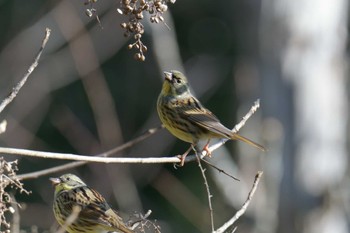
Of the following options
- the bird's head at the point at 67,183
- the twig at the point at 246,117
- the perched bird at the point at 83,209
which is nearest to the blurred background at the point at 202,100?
the bird's head at the point at 67,183

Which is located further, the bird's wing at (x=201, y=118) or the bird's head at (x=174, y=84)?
the bird's head at (x=174, y=84)

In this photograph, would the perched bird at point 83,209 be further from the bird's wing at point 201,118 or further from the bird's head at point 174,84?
the bird's head at point 174,84

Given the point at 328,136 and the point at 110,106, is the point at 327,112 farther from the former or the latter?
the point at 110,106

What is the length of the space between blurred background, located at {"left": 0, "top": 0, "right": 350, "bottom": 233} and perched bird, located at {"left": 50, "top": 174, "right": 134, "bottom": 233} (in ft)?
6.86

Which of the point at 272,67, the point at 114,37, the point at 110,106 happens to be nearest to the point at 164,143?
the point at 110,106

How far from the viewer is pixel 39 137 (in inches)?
528

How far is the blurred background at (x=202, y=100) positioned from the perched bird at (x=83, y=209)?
2091 millimetres

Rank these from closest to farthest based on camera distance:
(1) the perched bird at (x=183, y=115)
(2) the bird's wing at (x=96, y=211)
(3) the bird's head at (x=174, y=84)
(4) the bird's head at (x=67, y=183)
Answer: (2) the bird's wing at (x=96, y=211)
(4) the bird's head at (x=67, y=183)
(1) the perched bird at (x=183, y=115)
(3) the bird's head at (x=174, y=84)

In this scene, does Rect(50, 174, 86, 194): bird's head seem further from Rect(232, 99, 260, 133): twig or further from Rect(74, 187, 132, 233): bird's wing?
Rect(232, 99, 260, 133): twig

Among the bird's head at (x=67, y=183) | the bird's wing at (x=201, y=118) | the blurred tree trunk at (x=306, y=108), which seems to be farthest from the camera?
the blurred tree trunk at (x=306, y=108)

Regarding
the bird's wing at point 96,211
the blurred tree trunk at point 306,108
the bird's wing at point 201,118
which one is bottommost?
the blurred tree trunk at point 306,108

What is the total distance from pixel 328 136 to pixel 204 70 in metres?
3.63

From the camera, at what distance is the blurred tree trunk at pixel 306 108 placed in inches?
367

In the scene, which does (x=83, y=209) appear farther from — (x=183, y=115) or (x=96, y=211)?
(x=183, y=115)
